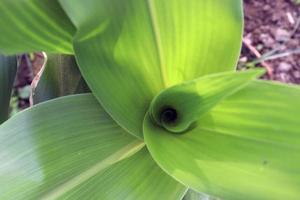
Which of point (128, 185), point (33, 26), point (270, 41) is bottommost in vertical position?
point (270, 41)

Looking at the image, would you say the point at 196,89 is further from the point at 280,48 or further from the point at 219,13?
the point at 280,48

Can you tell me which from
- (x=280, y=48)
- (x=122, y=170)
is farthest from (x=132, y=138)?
(x=280, y=48)

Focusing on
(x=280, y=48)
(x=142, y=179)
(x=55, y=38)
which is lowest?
(x=280, y=48)

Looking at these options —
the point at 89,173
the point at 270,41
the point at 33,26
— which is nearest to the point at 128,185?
the point at 89,173

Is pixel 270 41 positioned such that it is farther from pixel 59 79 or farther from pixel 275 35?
pixel 59 79

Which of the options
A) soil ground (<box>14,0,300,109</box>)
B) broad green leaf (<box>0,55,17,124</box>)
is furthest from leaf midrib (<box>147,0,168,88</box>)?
soil ground (<box>14,0,300,109</box>)

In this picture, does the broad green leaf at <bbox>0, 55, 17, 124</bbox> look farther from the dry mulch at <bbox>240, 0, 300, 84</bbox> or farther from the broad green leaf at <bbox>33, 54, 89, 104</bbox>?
the dry mulch at <bbox>240, 0, 300, 84</bbox>

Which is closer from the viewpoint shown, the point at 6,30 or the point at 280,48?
the point at 6,30
